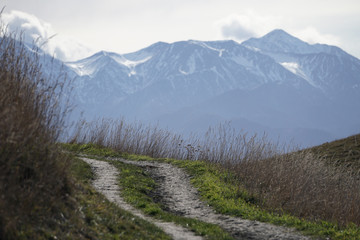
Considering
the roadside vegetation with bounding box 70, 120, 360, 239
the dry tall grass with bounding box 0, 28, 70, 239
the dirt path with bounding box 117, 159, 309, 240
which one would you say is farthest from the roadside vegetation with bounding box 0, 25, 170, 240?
the roadside vegetation with bounding box 70, 120, 360, 239

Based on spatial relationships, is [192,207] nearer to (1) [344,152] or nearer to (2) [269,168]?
(2) [269,168]

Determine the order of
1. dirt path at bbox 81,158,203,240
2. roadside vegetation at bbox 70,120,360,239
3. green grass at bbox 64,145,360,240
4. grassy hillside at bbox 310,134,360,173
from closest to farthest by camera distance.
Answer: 1. dirt path at bbox 81,158,203,240
2. green grass at bbox 64,145,360,240
3. roadside vegetation at bbox 70,120,360,239
4. grassy hillside at bbox 310,134,360,173

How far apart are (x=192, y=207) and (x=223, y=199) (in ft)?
4.07

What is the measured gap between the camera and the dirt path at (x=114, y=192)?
1053 centimetres

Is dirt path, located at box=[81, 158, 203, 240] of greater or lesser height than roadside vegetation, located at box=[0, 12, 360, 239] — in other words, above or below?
below

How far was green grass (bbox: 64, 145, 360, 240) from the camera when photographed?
39.1 ft

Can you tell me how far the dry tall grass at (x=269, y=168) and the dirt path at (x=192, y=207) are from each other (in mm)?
2610

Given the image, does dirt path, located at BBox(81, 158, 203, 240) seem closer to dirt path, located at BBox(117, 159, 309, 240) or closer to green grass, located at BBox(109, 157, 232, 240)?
green grass, located at BBox(109, 157, 232, 240)

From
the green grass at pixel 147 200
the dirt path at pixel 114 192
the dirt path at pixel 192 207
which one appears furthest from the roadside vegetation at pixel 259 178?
the dirt path at pixel 114 192

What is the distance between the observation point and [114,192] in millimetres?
15086

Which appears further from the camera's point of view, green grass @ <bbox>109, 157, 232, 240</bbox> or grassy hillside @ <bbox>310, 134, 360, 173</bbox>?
grassy hillside @ <bbox>310, 134, 360, 173</bbox>

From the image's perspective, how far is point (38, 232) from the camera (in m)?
7.43

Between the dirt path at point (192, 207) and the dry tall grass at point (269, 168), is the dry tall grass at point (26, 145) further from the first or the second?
the dry tall grass at point (269, 168)

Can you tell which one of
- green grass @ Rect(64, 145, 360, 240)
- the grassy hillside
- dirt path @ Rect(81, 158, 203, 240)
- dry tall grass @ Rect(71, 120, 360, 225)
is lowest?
dirt path @ Rect(81, 158, 203, 240)
